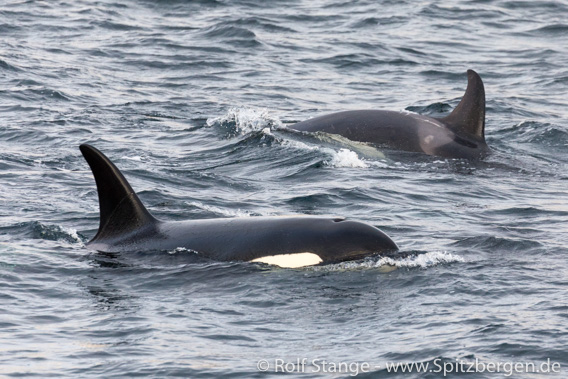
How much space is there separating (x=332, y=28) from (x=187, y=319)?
20726mm

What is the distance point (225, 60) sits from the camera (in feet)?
82.6

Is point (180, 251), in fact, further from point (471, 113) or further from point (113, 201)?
point (471, 113)

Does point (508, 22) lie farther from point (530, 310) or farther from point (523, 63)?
point (530, 310)

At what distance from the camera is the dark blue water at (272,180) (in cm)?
857

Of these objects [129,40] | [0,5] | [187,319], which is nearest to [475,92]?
[187,319]

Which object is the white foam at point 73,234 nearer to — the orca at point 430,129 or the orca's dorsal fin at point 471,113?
the orca at point 430,129

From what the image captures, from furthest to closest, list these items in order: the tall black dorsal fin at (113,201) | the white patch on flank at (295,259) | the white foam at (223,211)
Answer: the white foam at (223,211) < the tall black dorsal fin at (113,201) < the white patch on flank at (295,259)

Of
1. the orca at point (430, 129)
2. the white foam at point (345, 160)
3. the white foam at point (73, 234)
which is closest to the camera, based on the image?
the white foam at point (73, 234)

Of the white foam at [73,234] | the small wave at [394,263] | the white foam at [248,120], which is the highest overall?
the small wave at [394,263]

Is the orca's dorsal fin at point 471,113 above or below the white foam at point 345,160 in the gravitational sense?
above

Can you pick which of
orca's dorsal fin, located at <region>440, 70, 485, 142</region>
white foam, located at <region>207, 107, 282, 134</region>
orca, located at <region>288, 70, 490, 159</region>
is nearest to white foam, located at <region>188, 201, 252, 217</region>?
orca, located at <region>288, 70, 490, 159</region>

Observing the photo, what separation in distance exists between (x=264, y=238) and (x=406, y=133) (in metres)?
6.46

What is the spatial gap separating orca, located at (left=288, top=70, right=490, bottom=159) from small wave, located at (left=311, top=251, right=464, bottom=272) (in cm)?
564

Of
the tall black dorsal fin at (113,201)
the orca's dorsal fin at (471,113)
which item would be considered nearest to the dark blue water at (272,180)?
the tall black dorsal fin at (113,201)
